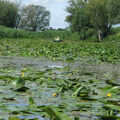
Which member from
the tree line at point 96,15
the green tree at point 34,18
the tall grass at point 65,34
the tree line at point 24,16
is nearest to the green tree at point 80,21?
the tree line at point 96,15

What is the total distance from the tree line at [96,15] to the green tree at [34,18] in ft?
89.2

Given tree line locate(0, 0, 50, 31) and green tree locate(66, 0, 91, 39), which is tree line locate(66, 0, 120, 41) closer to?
green tree locate(66, 0, 91, 39)

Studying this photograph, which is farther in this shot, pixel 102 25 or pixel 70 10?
pixel 70 10

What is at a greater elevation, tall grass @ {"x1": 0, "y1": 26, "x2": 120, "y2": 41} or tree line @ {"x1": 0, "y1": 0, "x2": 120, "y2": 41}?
tree line @ {"x1": 0, "y1": 0, "x2": 120, "y2": 41}

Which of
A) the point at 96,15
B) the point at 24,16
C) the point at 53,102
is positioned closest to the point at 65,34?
the point at 96,15

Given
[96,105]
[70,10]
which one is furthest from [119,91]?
[70,10]

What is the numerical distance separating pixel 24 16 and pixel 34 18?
435 cm

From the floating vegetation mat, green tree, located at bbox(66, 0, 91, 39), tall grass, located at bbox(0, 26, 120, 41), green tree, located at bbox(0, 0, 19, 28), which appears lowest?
the floating vegetation mat

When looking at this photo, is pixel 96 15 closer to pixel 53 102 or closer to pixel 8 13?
pixel 8 13

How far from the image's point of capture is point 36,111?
2250mm

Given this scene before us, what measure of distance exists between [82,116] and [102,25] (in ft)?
140

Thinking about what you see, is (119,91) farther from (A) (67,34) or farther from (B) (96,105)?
(A) (67,34)

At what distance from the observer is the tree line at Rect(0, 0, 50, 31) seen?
63438 mm

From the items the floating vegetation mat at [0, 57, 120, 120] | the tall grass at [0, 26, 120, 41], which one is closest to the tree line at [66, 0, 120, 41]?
the tall grass at [0, 26, 120, 41]
